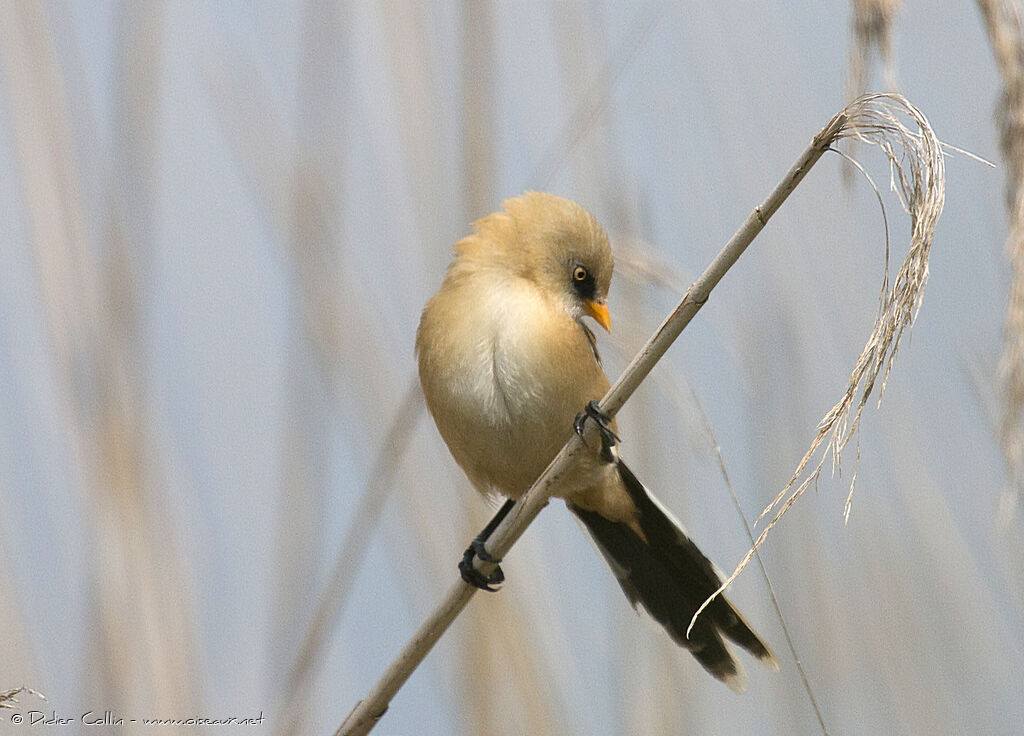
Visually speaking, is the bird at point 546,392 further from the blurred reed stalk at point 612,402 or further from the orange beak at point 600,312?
the blurred reed stalk at point 612,402

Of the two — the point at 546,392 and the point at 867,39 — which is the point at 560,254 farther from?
the point at 867,39

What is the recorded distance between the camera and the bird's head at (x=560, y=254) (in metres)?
2.38

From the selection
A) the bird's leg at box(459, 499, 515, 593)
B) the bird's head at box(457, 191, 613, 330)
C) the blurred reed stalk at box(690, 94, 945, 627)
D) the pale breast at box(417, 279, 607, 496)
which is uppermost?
the blurred reed stalk at box(690, 94, 945, 627)

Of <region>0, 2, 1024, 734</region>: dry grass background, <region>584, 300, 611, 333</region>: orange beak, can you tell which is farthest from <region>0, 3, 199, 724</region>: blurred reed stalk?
<region>584, 300, 611, 333</region>: orange beak

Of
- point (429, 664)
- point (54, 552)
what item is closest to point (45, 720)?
point (54, 552)

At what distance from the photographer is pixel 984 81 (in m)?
2.34

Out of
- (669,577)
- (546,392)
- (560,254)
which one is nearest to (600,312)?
(560,254)

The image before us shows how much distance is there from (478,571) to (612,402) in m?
0.64

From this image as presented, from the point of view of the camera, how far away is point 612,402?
1552 mm

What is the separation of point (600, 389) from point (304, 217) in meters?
0.76

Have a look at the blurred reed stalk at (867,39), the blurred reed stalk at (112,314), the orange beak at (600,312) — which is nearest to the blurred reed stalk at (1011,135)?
the blurred reed stalk at (867,39)

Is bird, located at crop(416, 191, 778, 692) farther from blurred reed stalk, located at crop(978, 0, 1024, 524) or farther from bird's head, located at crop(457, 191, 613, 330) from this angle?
blurred reed stalk, located at crop(978, 0, 1024, 524)

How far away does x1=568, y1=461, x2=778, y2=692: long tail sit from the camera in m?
2.32

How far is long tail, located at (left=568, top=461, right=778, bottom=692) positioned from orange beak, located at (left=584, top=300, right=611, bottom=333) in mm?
342
